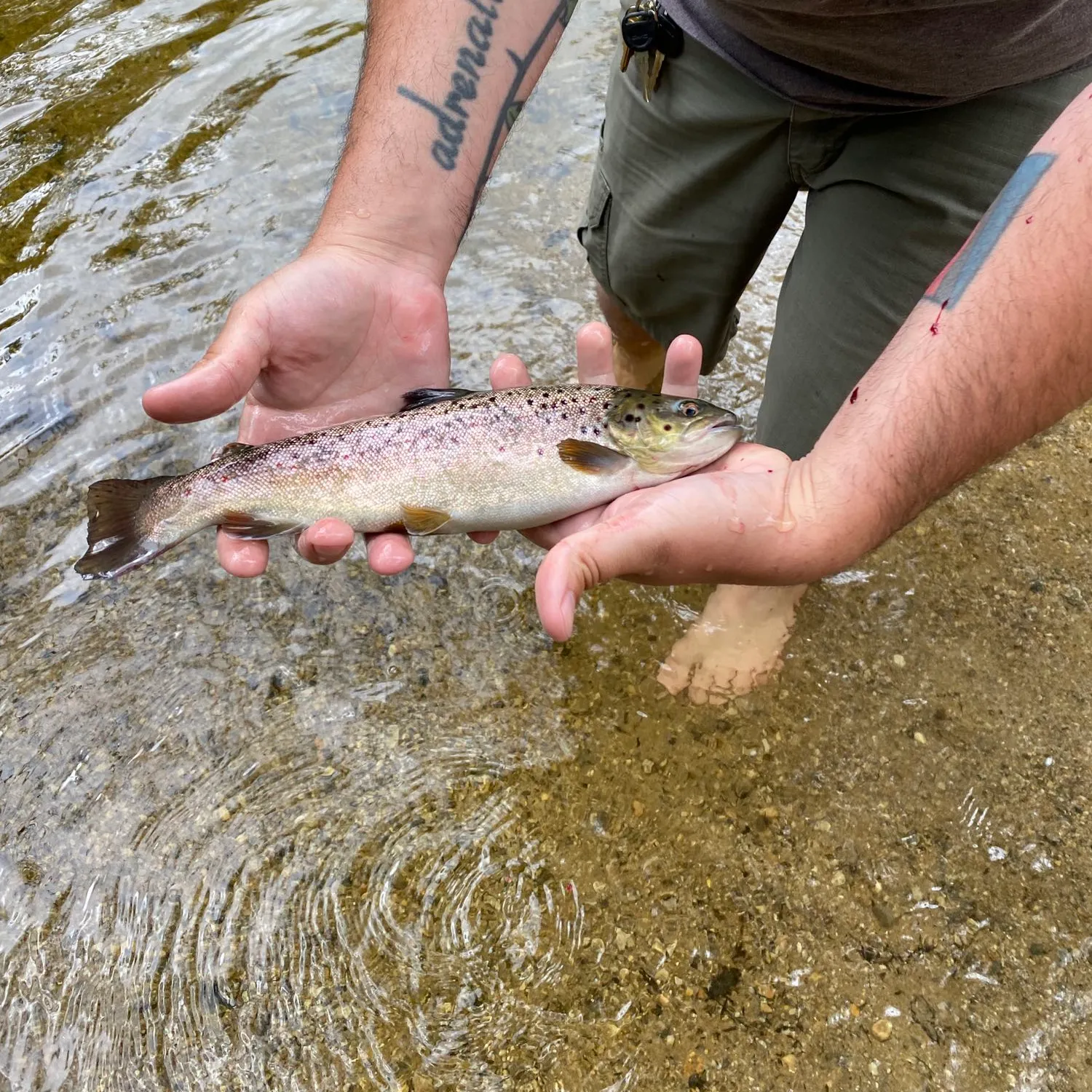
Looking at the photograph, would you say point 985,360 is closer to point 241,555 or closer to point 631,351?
point 241,555

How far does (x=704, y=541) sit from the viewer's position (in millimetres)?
2283

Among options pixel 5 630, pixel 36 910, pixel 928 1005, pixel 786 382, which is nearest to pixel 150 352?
pixel 5 630

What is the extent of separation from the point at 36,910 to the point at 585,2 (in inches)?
308

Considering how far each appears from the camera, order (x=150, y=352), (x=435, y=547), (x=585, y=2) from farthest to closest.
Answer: (x=585, y=2) < (x=150, y=352) < (x=435, y=547)

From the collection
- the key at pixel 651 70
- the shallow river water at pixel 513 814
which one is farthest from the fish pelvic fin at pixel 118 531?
the key at pixel 651 70

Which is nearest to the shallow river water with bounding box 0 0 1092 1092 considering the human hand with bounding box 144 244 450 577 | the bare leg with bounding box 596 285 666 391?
the bare leg with bounding box 596 285 666 391

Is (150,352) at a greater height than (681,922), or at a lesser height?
greater

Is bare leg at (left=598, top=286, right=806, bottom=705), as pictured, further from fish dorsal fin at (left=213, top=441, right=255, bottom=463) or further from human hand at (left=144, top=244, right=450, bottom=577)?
fish dorsal fin at (left=213, top=441, right=255, bottom=463)

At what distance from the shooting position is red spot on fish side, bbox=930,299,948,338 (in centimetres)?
231

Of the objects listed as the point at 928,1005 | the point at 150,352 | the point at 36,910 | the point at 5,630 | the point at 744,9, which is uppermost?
the point at 744,9

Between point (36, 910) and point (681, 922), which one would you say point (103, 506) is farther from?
point (681, 922)

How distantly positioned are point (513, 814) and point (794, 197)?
263cm

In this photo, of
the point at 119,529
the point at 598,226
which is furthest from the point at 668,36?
the point at 119,529

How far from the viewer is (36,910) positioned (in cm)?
303
